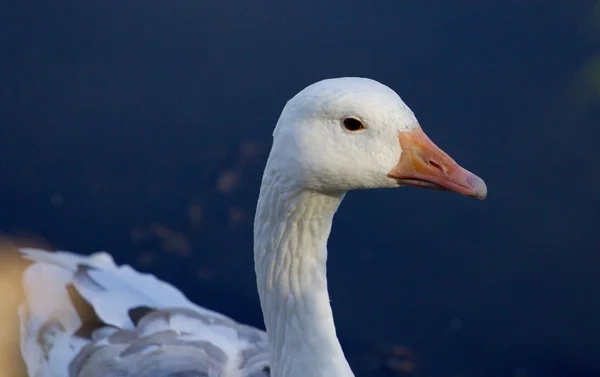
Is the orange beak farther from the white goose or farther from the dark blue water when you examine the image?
the dark blue water

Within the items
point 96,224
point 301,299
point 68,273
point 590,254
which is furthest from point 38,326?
point 590,254

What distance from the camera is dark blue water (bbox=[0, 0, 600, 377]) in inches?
150

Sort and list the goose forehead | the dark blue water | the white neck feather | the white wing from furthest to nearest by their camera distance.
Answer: the dark blue water → the white wing → the white neck feather → the goose forehead

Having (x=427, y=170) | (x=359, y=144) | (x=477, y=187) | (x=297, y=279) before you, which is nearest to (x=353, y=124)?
(x=359, y=144)

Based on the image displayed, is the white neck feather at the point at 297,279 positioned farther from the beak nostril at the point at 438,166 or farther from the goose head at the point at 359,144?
the beak nostril at the point at 438,166

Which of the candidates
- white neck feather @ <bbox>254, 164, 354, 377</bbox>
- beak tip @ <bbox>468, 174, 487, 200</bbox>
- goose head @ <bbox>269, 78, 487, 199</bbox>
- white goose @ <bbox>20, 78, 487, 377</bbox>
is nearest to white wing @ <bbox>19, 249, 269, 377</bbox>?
white goose @ <bbox>20, 78, 487, 377</bbox>

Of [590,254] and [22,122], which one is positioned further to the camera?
[22,122]

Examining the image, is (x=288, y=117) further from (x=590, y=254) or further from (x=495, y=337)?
(x=590, y=254)

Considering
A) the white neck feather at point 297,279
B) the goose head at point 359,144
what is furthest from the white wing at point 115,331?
the goose head at point 359,144

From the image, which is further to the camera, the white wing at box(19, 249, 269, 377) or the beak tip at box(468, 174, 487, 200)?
the white wing at box(19, 249, 269, 377)

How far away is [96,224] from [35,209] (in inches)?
12.0

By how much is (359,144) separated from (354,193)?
199cm

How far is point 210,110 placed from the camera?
4.20 meters

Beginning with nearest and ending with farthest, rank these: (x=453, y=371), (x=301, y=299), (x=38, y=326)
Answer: (x=301, y=299) → (x=38, y=326) → (x=453, y=371)
